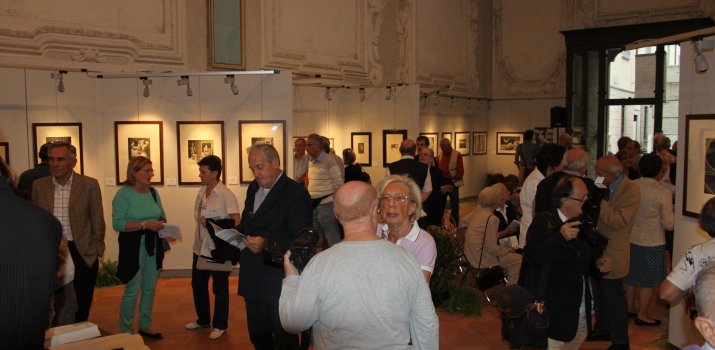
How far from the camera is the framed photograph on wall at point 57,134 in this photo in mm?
8203


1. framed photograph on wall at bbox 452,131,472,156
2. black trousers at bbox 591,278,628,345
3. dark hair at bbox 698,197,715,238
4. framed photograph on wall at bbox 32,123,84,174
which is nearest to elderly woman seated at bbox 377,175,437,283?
dark hair at bbox 698,197,715,238

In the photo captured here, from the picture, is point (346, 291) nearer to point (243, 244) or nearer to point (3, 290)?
point (3, 290)

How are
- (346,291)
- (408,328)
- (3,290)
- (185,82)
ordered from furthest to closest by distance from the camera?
(185,82)
(408,328)
(346,291)
(3,290)

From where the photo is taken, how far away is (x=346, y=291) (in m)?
2.43

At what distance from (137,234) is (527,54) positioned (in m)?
15.8

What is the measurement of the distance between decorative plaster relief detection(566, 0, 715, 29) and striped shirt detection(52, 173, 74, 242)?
1601 centimetres

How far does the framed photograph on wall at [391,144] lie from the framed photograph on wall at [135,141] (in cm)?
556

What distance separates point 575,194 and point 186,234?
6197 mm

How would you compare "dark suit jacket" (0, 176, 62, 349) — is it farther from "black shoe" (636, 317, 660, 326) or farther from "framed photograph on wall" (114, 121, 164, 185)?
"framed photograph on wall" (114, 121, 164, 185)

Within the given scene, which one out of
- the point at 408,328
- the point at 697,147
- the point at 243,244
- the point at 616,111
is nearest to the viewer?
the point at 408,328

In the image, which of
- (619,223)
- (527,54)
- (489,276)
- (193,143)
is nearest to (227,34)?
(193,143)

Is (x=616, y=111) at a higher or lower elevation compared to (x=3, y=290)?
higher

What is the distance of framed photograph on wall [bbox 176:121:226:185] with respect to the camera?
8.81m

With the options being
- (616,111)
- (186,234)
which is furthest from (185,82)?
(616,111)
